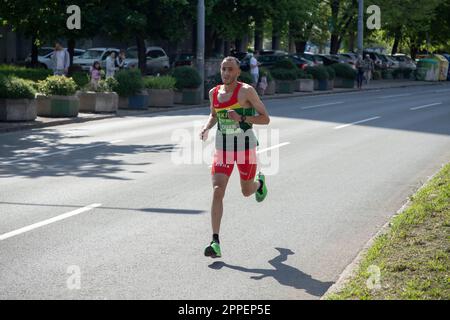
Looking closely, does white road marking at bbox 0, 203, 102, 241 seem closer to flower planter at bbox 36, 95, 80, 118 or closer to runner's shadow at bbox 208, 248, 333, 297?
runner's shadow at bbox 208, 248, 333, 297

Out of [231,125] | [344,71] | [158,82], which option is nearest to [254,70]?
[158,82]

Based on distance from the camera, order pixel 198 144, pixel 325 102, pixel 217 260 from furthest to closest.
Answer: pixel 325 102 → pixel 198 144 → pixel 217 260

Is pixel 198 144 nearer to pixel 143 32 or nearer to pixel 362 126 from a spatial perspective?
pixel 362 126

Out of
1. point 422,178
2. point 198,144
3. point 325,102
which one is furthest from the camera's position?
point 325,102

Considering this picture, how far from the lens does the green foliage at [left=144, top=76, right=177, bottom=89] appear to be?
3256cm

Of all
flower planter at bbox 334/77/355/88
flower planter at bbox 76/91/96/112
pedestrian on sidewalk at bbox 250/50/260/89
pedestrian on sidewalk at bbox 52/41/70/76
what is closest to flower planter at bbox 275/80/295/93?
pedestrian on sidewalk at bbox 250/50/260/89

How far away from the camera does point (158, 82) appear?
107ft

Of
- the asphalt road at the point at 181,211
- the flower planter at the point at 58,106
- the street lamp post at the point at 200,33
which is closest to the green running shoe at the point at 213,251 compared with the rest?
the asphalt road at the point at 181,211

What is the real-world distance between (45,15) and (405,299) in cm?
3335

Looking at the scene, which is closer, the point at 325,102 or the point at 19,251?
the point at 19,251

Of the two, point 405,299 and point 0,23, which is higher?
point 0,23

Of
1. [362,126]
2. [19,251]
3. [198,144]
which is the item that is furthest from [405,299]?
[362,126]

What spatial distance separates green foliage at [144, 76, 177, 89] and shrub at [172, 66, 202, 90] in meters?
1.16
